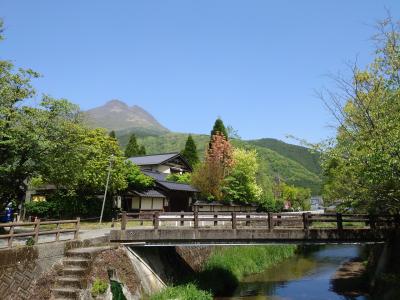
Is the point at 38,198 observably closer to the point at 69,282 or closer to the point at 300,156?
the point at 69,282

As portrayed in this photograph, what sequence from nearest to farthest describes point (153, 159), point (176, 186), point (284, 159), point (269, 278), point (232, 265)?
point (232, 265) < point (269, 278) < point (176, 186) < point (153, 159) < point (284, 159)

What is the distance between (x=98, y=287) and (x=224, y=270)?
33.6 feet

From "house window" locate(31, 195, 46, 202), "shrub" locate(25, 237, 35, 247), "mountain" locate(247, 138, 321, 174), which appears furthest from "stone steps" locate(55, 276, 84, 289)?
"mountain" locate(247, 138, 321, 174)

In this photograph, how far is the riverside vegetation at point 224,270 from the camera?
55.8 ft

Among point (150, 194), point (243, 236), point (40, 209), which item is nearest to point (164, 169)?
point (150, 194)

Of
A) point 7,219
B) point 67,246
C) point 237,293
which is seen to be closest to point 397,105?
point 237,293

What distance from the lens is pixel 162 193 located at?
4091 centimetres

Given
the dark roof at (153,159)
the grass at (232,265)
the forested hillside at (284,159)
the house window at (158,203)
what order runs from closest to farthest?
the grass at (232,265) → the house window at (158,203) → the dark roof at (153,159) → the forested hillside at (284,159)

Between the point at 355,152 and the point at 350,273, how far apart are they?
16.3 meters

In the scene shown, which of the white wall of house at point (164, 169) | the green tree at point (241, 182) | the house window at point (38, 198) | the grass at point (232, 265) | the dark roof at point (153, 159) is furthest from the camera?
the white wall of house at point (164, 169)

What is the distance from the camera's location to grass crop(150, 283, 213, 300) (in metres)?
16.1

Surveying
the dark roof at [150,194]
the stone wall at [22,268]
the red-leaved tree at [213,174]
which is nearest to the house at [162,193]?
the dark roof at [150,194]

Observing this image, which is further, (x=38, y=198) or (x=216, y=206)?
(x=216, y=206)

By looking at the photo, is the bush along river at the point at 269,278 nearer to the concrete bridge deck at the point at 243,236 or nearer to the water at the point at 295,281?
the water at the point at 295,281
